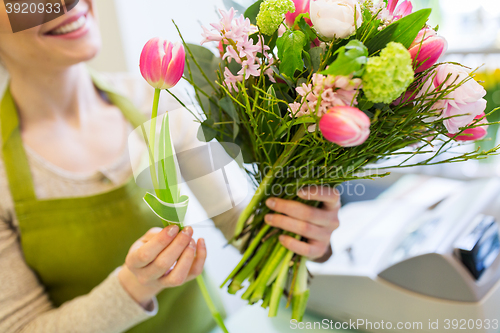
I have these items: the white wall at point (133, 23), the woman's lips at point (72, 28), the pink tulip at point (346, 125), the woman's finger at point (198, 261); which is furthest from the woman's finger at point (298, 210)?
the white wall at point (133, 23)

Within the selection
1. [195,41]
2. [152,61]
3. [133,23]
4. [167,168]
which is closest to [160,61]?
[152,61]

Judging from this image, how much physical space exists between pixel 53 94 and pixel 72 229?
9.4 inches

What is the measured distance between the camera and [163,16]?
969mm

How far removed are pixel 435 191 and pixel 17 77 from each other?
0.94 metres

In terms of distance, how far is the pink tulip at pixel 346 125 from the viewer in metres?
0.23

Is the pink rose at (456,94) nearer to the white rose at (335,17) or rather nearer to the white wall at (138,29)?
the white rose at (335,17)

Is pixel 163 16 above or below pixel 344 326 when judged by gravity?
above

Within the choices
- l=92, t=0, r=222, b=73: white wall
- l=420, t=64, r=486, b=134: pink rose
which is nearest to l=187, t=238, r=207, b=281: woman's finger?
l=420, t=64, r=486, b=134: pink rose

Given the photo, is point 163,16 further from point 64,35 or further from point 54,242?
point 54,242

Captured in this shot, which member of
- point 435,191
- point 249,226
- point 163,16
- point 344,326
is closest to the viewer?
point 249,226

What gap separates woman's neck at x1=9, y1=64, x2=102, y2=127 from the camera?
53cm

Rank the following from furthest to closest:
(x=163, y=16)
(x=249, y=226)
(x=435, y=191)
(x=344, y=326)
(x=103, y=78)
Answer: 1. (x=163, y=16)
2. (x=435, y=191)
3. (x=103, y=78)
4. (x=344, y=326)
5. (x=249, y=226)

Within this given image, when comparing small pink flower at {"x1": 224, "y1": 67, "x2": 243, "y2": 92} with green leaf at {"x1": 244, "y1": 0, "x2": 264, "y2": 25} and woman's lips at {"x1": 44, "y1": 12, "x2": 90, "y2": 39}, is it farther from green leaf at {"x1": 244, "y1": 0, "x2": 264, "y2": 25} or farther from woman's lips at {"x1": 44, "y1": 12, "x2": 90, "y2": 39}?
woman's lips at {"x1": 44, "y1": 12, "x2": 90, "y2": 39}

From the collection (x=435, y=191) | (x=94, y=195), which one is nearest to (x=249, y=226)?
(x=94, y=195)
